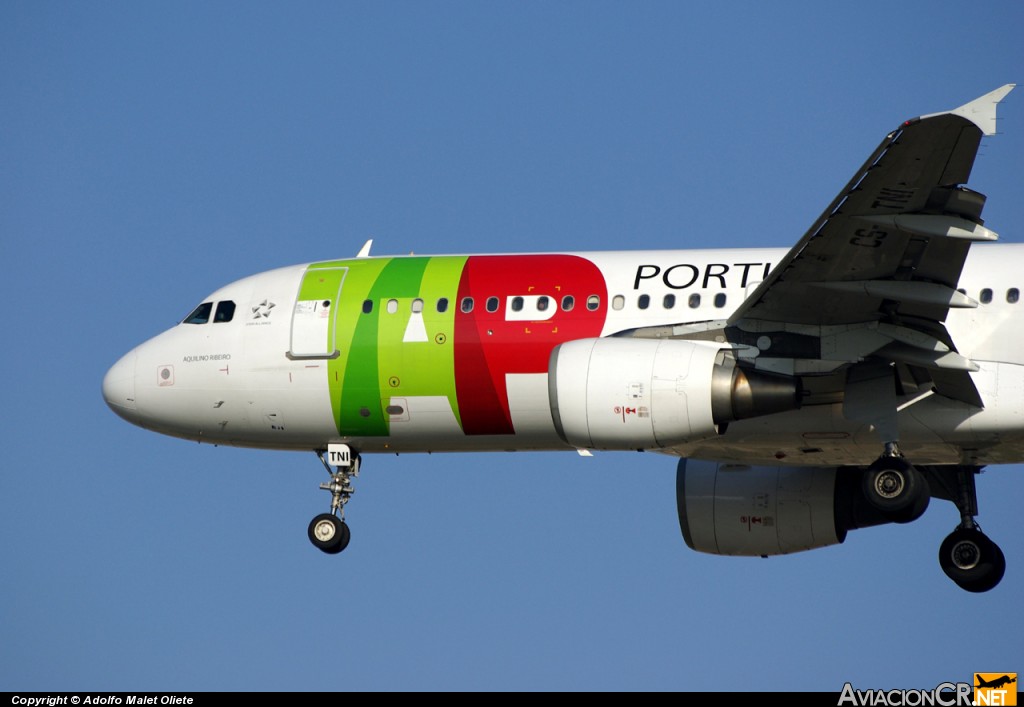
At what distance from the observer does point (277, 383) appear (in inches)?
1053

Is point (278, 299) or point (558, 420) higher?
point (278, 299)

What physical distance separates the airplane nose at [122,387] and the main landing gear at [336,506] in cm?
321

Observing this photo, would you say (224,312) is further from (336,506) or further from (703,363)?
(703,363)

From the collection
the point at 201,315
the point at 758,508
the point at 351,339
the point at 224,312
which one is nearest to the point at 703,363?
the point at 758,508

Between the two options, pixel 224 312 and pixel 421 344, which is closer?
pixel 421 344

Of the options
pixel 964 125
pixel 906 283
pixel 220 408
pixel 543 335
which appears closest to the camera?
pixel 964 125

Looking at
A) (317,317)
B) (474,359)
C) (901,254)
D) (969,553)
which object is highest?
(317,317)

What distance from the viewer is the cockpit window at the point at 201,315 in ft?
92.0

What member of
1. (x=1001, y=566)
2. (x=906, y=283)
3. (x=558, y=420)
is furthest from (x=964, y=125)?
(x=1001, y=566)

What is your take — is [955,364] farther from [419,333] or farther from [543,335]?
[419,333]

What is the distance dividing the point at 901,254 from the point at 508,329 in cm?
591

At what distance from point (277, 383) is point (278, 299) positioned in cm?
144

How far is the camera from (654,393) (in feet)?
75.7

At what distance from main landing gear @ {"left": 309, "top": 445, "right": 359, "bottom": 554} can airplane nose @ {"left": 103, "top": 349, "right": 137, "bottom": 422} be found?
10.5ft
